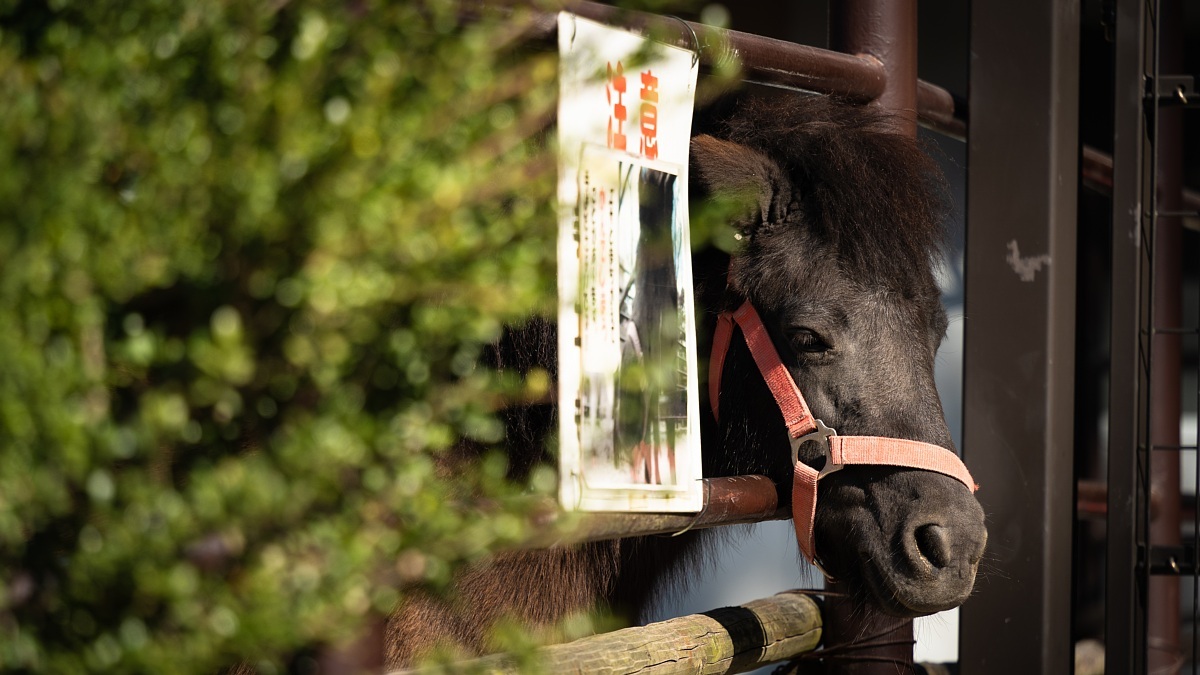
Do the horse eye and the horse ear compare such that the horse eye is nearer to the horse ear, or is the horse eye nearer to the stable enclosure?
the horse ear

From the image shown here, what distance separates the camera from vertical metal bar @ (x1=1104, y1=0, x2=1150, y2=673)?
247cm

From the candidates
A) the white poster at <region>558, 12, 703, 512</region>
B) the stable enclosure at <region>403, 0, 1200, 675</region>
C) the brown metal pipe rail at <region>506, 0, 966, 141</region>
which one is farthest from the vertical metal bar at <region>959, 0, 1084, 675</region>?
the white poster at <region>558, 12, 703, 512</region>

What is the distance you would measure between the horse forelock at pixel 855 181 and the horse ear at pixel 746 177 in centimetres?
2

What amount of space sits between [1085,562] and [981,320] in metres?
3.56

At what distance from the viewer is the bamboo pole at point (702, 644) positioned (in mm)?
1527

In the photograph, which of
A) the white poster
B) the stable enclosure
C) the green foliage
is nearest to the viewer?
the green foliage

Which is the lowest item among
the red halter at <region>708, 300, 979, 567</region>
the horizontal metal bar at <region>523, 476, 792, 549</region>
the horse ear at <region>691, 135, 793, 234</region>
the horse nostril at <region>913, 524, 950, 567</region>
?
the horse nostril at <region>913, 524, 950, 567</region>

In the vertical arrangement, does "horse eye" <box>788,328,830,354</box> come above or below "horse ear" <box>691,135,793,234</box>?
below

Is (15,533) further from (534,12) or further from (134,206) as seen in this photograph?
(534,12)

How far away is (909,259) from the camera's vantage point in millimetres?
1965

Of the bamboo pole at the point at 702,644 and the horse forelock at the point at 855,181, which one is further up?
the horse forelock at the point at 855,181

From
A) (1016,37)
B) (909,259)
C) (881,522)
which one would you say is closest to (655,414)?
(881,522)

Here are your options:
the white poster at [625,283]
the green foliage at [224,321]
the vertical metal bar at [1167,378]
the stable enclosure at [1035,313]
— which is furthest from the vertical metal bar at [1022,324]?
the vertical metal bar at [1167,378]

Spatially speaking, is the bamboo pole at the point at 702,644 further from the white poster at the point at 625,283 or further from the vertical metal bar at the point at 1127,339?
the vertical metal bar at the point at 1127,339
